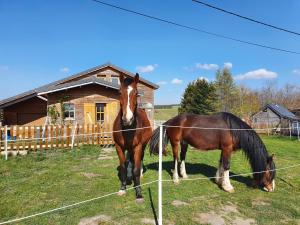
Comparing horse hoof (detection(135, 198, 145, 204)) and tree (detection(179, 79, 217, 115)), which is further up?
tree (detection(179, 79, 217, 115))

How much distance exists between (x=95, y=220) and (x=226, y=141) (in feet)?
11.3

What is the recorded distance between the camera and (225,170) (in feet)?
20.0

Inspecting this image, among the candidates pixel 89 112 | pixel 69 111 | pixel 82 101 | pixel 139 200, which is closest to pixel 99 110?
pixel 89 112

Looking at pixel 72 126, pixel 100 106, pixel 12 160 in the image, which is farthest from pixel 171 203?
pixel 100 106

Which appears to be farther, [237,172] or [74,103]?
[74,103]

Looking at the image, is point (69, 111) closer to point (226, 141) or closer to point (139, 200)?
point (226, 141)

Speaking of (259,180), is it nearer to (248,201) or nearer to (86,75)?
(248,201)

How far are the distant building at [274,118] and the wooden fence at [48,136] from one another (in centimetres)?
2274

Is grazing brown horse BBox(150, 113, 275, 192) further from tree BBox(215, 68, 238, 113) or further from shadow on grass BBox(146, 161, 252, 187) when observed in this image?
tree BBox(215, 68, 238, 113)

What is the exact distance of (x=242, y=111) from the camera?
2032 inches

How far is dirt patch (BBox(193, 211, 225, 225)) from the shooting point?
4.31 metres

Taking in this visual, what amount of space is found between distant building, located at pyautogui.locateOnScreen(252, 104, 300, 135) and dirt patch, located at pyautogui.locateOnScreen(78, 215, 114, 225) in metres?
28.3

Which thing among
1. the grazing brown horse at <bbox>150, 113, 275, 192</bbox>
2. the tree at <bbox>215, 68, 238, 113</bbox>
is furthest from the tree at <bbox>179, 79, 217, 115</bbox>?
the grazing brown horse at <bbox>150, 113, 275, 192</bbox>

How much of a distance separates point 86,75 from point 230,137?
72.6 feet
